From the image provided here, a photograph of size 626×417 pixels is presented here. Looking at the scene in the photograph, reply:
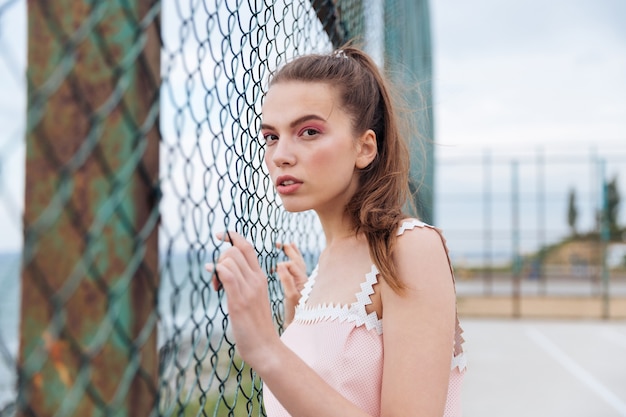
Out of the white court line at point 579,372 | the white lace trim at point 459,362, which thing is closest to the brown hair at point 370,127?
the white lace trim at point 459,362

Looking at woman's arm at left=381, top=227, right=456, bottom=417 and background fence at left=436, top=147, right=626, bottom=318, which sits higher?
woman's arm at left=381, top=227, right=456, bottom=417

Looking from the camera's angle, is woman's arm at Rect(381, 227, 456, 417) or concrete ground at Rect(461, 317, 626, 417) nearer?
woman's arm at Rect(381, 227, 456, 417)

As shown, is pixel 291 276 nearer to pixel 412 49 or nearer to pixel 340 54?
pixel 340 54

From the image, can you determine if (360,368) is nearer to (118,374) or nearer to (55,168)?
(118,374)

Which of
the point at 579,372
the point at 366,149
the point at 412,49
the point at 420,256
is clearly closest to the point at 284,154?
the point at 366,149

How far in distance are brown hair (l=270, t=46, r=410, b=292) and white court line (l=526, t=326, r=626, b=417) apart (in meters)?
5.52

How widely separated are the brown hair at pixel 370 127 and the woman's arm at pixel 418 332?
13cm

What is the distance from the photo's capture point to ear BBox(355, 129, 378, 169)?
1.55 meters

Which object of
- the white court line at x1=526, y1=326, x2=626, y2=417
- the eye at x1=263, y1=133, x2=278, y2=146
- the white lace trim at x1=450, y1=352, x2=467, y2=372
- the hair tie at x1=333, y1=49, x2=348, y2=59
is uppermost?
the hair tie at x1=333, y1=49, x2=348, y2=59

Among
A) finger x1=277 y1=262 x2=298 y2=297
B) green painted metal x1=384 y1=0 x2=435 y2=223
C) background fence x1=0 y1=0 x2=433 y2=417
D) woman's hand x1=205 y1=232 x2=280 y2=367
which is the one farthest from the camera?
green painted metal x1=384 y1=0 x2=435 y2=223

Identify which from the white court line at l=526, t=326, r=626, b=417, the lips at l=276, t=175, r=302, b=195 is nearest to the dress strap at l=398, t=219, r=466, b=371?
the lips at l=276, t=175, r=302, b=195

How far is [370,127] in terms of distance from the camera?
5.22 feet

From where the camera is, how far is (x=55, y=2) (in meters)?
0.73

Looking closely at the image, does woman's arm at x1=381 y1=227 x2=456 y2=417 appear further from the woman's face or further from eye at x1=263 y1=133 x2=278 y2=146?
eye at x1=263 y1=133 x2=278 y2=146
